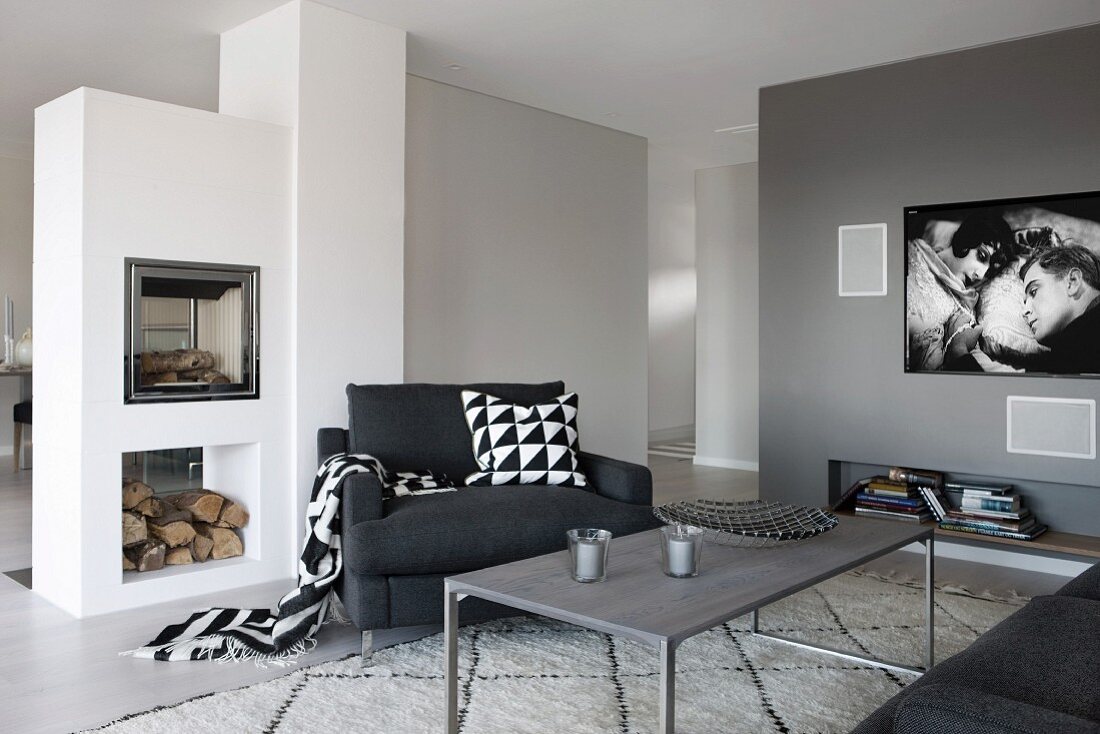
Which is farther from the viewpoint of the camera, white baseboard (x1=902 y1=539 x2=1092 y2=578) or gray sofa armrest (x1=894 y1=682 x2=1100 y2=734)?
white baseboard (x1=902 y1=539 x2=1092 y2=578)

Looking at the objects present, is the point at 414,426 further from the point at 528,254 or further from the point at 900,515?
the point at 900,515

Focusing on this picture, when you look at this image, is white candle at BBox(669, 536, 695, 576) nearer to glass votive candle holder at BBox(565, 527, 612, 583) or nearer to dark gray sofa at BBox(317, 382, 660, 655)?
glass votive candle holder at BBox(565, 527, 612, 583)

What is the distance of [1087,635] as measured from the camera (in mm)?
1789

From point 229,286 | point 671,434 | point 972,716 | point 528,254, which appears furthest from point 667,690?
point 671,434

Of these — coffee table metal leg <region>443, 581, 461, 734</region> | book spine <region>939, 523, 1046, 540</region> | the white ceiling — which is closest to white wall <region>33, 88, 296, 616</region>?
the white ceiling

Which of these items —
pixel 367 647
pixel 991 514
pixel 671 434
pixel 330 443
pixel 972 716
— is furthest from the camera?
pixel 671 434

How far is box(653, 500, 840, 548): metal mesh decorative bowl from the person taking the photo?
2.65 metres

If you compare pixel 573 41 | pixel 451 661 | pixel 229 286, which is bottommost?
pixel 451 661

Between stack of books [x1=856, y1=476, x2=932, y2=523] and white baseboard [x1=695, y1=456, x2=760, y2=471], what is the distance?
250 centimetres

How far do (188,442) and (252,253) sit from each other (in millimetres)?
853

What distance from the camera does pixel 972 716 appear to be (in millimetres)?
1197

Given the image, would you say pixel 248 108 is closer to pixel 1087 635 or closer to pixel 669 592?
pixel 669 592

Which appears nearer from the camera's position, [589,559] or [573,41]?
[589,559]

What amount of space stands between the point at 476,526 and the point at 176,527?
1543 mm
